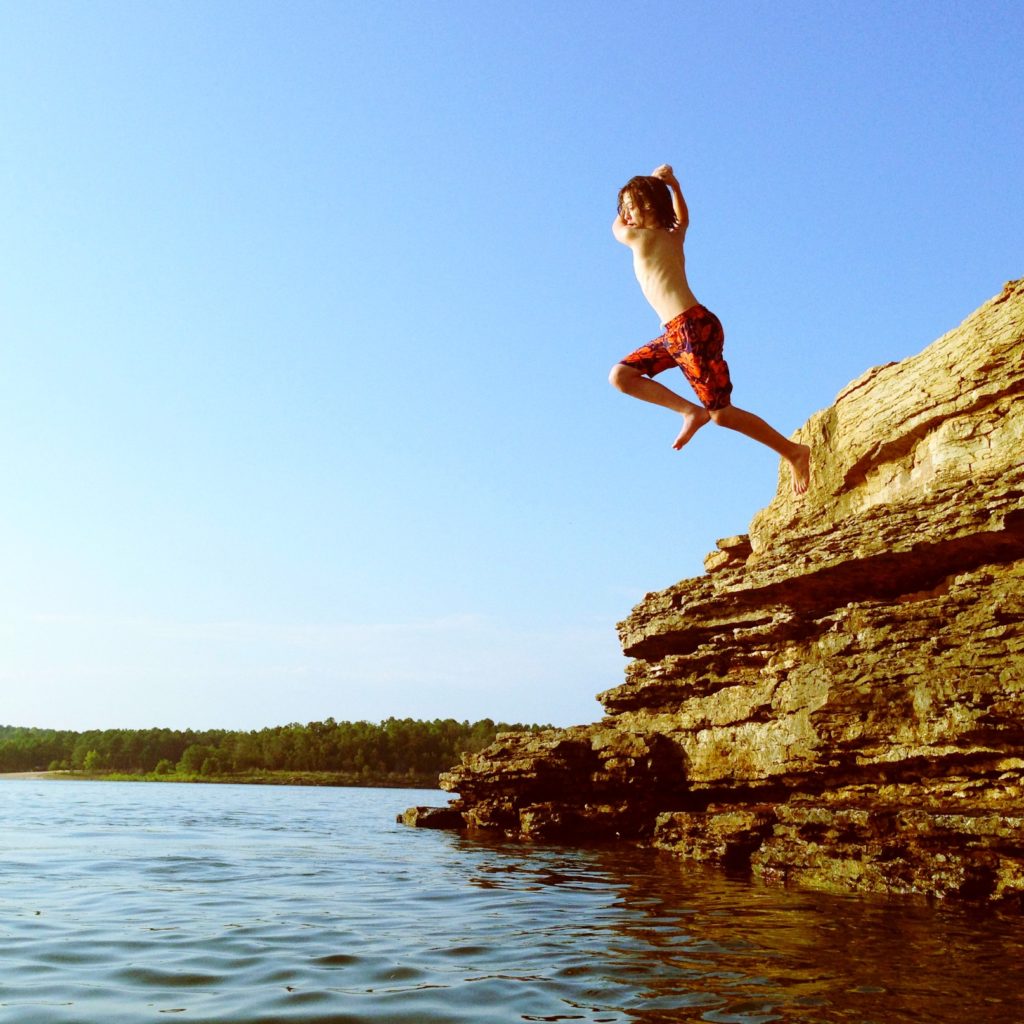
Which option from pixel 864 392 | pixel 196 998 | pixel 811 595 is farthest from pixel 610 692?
pixel 196 998

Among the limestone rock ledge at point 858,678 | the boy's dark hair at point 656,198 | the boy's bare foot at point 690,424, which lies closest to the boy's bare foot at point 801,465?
the boy's bare foot at point 690,424

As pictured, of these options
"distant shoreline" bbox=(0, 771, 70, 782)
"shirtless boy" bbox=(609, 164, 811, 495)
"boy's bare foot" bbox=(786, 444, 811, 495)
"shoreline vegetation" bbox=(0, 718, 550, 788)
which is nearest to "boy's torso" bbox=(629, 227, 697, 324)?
"shirtless boy" bbox=(609, 164, 811, 495)

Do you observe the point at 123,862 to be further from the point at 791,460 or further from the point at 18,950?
the point at 791,460

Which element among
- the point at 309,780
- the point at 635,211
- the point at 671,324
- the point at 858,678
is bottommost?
the point at 309,780

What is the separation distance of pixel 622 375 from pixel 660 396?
0.37 m

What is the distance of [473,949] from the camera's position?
824 cm

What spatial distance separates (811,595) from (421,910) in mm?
11142

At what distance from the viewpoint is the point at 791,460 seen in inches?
326

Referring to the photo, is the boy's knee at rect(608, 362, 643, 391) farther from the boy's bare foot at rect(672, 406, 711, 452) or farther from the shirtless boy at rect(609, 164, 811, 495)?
the boy's bare foot at rect(672, 406, 711, 452)

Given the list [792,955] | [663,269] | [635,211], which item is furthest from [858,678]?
[635,211]

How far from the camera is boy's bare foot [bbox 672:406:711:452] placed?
740cm

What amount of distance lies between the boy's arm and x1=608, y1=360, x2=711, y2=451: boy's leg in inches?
47.1

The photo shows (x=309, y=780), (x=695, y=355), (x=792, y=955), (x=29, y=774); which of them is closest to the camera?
(x=695, y=355)

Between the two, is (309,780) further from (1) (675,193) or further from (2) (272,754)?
(1) (675,193)
